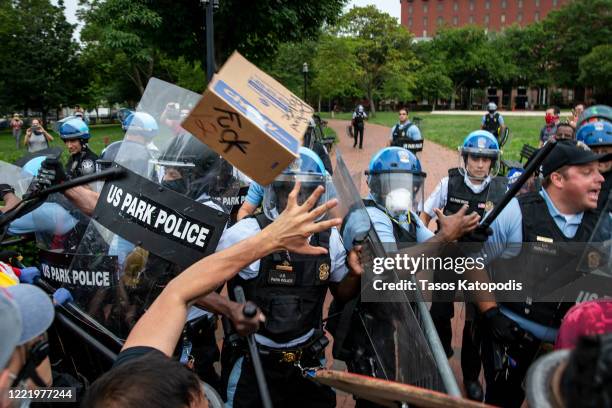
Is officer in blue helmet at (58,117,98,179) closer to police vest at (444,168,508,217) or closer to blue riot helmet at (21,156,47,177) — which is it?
blue riot helmet at (21,156,47,177)

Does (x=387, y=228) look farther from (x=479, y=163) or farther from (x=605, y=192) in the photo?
(x=479, y=163)

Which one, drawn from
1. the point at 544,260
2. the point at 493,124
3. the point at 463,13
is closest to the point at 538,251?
the point at 544,260

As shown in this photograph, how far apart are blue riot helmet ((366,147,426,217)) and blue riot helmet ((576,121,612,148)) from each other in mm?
1888

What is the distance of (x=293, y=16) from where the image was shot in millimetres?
13234

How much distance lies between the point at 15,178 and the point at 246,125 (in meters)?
2.51

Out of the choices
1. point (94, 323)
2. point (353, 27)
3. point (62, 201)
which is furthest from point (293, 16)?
point (353, 27)

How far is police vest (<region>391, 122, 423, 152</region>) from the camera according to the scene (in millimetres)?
9329

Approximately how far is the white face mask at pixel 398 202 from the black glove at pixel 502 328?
0.81 m

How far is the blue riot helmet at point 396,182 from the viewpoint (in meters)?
3.18

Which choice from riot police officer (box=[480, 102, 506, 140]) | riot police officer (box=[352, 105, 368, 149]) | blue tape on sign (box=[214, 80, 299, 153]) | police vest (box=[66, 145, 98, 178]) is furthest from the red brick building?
blue tape on sign (box=[214, 80, 299, 153])

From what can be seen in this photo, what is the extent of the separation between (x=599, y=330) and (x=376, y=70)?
51905 millimetres

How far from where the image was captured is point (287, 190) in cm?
262

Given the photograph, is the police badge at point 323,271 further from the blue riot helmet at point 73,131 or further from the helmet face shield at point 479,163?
the blue riot helmet at point 73,131

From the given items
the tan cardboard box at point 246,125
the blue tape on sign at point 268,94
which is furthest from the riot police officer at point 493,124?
the tan cardboard box at point 246,125
